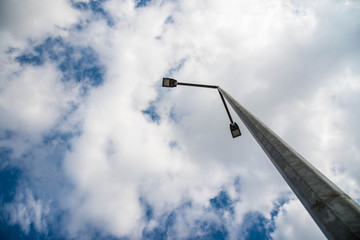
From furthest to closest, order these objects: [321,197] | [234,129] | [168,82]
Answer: [168,82]
[234,129]
[321,197]

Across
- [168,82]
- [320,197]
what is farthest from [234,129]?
[320,197]

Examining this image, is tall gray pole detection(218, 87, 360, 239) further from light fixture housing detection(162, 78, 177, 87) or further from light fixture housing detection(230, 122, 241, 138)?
light fixture housing detection(162, 78, 177, 87)

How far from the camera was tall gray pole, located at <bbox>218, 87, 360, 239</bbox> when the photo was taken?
1.69 metres

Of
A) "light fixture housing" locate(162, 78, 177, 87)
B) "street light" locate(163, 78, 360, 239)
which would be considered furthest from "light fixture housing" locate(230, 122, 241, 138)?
"street light" locate(163, 78, 360, 239)

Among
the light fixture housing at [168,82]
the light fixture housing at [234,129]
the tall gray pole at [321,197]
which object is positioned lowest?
the tall gray pole at [321,197]

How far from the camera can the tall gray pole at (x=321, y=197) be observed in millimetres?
1694

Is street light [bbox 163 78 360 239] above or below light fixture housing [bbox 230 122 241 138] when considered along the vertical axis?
below

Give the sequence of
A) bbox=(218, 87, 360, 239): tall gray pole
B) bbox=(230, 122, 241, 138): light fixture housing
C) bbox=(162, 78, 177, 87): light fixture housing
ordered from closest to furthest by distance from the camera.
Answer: bbox=(218, 87, 360, 239): tall gray pole, bbox=(230, 122, 241, 138): light fixture housing, bbox=(162, 78, 177, 87): light fixture housing

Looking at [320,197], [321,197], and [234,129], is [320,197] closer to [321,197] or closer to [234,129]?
[321,197]

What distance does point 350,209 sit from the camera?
174 centimetres

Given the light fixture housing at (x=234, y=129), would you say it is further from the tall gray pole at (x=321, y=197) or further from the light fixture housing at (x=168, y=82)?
the tall gray pole at (x=321, y=197)

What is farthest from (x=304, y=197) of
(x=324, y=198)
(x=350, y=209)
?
(x=350, y=209)

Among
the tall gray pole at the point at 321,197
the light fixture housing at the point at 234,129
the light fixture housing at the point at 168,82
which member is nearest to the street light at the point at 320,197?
the tall gray pole at the point at 321,197

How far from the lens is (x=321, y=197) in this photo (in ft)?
6.51
